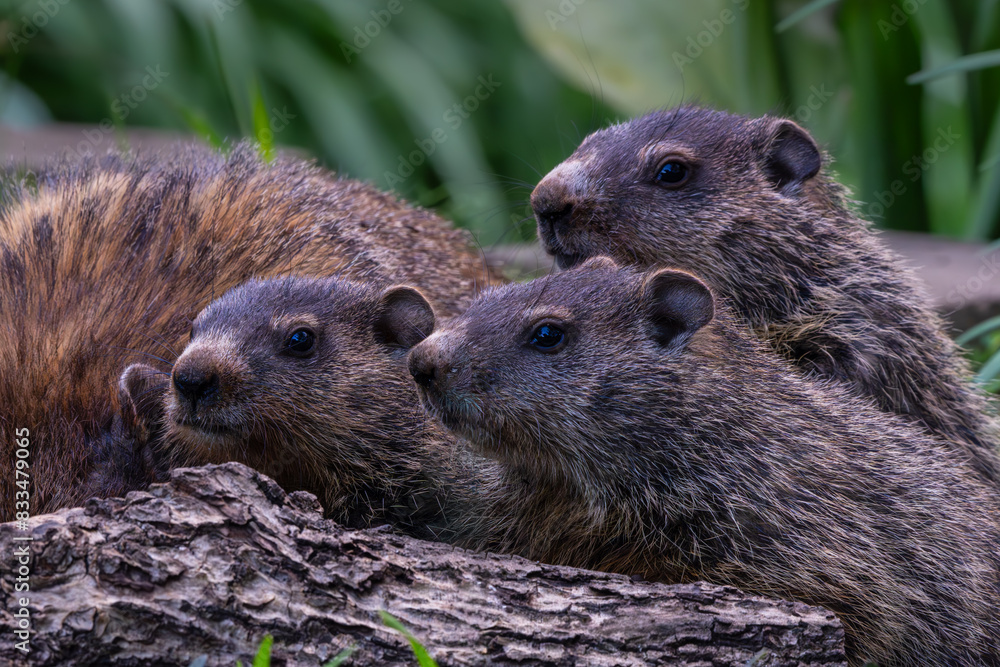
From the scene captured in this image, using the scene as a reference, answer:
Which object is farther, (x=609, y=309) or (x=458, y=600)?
(x=609, y=309)

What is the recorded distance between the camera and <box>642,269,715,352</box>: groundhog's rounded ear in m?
3.99

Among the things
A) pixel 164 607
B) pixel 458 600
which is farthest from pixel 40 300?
pixel 458 600

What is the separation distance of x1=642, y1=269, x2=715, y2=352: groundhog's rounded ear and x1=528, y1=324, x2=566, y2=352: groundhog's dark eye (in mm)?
345

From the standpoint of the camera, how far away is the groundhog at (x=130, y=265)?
12.6 ft

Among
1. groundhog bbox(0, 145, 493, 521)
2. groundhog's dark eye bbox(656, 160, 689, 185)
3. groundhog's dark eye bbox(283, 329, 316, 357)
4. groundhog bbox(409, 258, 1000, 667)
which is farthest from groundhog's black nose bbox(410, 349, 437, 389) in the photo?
groundhog's dark eye bbox(656, 160, 689, 185)

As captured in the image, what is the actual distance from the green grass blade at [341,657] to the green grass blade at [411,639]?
116mm

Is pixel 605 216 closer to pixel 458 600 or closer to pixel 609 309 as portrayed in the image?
pixel 609 309

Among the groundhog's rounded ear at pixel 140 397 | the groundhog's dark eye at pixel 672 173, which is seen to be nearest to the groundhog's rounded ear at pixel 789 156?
the groundhog's dark eye at pixel 672 173

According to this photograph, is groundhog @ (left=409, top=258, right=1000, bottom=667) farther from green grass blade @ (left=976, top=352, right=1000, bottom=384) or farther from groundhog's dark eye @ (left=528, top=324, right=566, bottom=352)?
green grass blade @ (left=976, top=352, right=1000, bottom=384)

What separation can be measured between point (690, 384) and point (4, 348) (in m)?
2.47

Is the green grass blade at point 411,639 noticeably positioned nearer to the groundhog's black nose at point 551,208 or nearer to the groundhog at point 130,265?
the groundhog at point 130,265

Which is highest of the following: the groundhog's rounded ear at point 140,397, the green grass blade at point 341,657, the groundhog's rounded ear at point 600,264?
the groundhog's rounded ear at point 600,264

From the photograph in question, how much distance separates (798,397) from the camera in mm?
4133


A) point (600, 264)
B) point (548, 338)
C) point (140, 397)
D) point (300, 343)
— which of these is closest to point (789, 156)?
point (600, 264)
